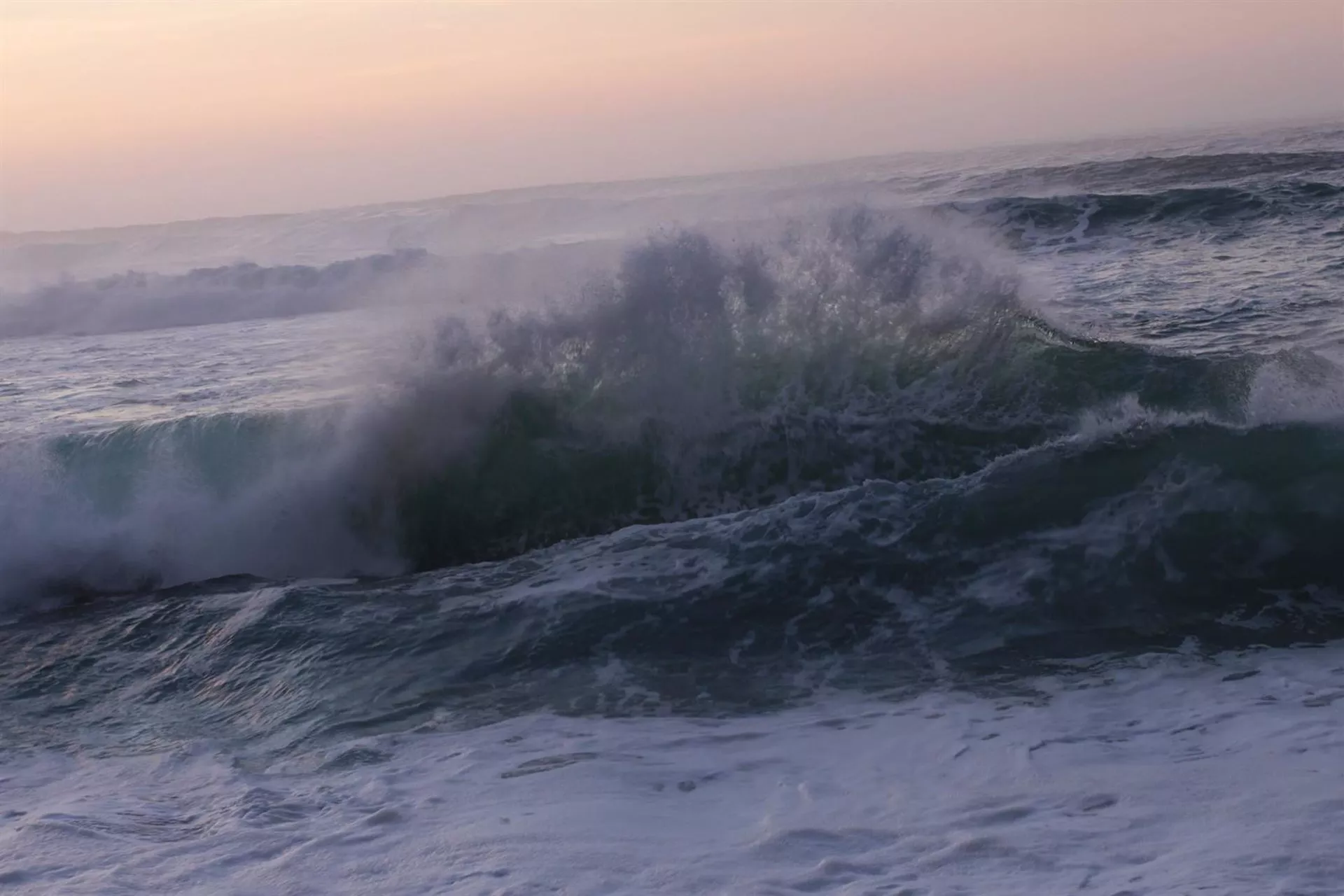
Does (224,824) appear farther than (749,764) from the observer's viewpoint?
No

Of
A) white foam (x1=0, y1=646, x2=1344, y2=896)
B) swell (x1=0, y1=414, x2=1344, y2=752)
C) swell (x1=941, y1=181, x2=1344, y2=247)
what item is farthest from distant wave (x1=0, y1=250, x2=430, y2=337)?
white foam (x1=0, y1=646, x2=1344, y2=896)

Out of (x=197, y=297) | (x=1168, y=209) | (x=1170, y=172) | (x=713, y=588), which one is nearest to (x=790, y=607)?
(x=713, y=588)

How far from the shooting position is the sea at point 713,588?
3971mm

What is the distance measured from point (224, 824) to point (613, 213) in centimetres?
2973

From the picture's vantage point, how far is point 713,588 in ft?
21.0

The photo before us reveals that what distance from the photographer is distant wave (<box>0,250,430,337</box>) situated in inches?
855

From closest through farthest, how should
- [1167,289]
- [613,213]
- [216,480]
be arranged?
[216,480] → [1167,289] → [613,213]

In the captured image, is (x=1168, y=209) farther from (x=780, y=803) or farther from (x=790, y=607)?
(x=780, y=803)

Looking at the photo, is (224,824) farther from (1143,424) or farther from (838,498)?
(1143,424)

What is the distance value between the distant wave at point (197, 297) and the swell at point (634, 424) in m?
12.2

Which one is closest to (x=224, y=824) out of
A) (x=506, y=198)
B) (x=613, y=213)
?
(x=613, y=213)

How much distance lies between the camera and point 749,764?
4.58m

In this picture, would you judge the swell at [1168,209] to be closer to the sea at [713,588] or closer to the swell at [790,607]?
the sea at [713,588]

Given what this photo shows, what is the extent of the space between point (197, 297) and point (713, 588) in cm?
2009
